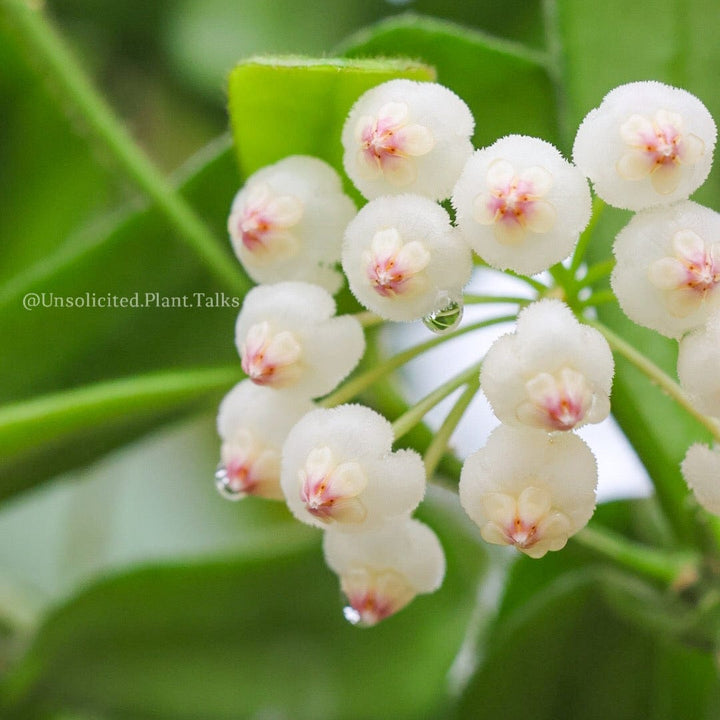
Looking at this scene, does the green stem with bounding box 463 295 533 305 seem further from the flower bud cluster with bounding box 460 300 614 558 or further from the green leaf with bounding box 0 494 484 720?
the green leaf with bounding box 0 494 484 720

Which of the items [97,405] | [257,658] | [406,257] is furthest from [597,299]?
[257,658]

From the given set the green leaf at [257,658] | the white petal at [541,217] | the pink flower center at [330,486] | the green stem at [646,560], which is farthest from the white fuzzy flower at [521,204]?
the green leaf at [257,658]

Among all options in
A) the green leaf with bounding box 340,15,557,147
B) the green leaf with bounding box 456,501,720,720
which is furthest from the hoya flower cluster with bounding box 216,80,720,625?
the green leaf with bounding box 456,501,720,720

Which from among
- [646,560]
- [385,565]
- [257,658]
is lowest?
[257,658]

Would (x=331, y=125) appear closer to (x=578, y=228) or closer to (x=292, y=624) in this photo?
(x=578, y=228)

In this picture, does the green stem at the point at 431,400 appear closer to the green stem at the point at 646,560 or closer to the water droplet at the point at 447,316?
the water droplet at the point at 447,316

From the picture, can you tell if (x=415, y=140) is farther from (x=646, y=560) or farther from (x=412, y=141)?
(x=646, y=560)
